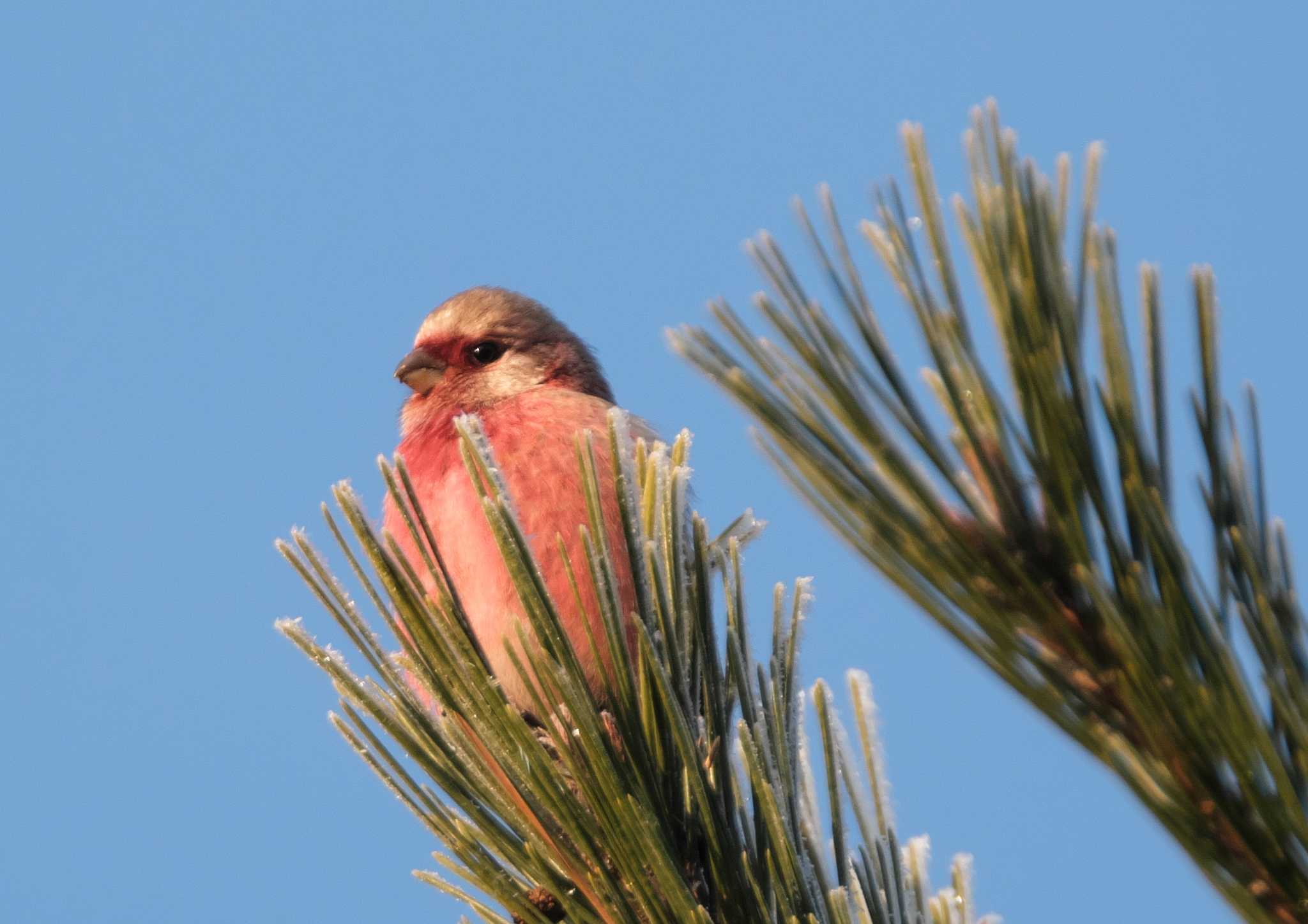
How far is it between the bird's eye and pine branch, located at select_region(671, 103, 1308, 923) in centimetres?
352

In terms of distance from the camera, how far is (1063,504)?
1332 millimetres

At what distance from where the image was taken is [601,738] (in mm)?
1786

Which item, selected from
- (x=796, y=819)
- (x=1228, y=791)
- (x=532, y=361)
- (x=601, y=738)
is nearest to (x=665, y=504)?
(x=601, y=738)

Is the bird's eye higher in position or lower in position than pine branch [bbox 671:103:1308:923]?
higher

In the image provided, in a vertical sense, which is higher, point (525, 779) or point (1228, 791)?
point (525, 779)

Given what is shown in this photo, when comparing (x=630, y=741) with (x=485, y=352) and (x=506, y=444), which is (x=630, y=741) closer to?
Answer: (x=506, y=444)

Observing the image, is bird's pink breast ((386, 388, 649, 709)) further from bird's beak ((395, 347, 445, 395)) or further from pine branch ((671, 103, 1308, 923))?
pine branch ((671, 103, 1308, 923))

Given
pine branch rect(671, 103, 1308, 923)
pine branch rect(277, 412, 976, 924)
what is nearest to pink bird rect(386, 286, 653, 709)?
pine branch rect(277, 412, 976, 924)

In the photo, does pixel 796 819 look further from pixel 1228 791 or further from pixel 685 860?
pixel 1228 791

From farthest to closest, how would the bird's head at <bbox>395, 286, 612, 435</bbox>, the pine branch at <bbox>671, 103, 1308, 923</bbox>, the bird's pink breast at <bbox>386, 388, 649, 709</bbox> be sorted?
1. the bird's head at <bbox>395, 286, 612, 435</bbox>
2. the bird's pink breast at <bbox>386, 388, 649, 709</bbox>
3. the pine branch at <bbox>671, 103, 1308, 923</bbox>

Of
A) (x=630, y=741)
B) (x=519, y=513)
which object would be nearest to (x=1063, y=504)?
(x=630, y=741)

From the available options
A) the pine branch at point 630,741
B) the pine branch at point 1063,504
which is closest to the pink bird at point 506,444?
the pine branch at point 630,741

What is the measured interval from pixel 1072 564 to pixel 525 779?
828 millimetres

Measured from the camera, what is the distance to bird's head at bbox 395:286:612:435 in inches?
187
